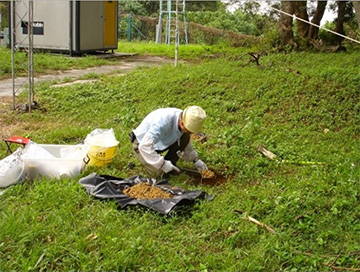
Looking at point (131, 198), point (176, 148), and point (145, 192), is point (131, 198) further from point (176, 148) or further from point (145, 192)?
point (176, 148)

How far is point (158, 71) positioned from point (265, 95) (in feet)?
10.5

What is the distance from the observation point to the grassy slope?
3373 mm

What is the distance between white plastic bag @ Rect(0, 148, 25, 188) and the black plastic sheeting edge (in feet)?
1.76

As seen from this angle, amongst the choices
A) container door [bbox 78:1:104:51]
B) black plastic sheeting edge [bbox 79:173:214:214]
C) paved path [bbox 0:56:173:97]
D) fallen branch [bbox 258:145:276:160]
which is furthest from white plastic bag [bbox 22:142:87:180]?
container door [bbox 78:1:104:51]

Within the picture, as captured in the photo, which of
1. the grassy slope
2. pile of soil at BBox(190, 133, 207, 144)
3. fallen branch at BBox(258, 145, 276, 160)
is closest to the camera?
the grassy slope

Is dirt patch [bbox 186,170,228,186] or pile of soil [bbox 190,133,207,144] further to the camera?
pile of soil [bbox 190,133,207,144]

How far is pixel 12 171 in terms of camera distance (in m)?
4.38

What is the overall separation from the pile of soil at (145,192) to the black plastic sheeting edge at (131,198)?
0.06 m

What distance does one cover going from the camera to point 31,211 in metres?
3.79

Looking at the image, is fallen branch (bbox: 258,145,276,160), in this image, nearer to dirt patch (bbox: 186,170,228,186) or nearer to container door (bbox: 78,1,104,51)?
dirt patch (bbox: 186,170,228,186)

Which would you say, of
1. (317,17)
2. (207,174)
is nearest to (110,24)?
(317,17)

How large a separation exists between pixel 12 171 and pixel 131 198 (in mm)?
1123

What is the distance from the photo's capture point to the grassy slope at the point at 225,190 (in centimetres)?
337

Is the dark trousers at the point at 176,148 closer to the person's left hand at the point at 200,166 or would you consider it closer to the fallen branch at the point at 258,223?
the person's left hand at the point at 200,166
